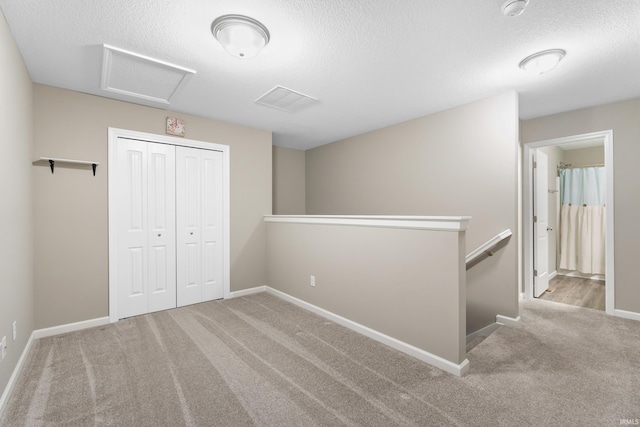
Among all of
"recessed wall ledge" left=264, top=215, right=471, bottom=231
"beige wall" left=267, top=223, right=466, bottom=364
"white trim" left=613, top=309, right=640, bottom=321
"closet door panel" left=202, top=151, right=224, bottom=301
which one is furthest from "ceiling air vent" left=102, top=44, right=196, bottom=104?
"white trim" left=613, top=309, right=640, bottom=321

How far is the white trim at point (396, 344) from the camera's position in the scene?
83.1 inches

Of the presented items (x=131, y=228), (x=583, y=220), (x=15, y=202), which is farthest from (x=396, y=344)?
(x=583, y=220)

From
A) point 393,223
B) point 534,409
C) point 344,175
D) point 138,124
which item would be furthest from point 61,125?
point 534,409

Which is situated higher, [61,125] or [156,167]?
[61,125]

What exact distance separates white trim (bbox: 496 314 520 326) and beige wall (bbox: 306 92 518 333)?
5 cm

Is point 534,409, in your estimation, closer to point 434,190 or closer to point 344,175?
point 434,190

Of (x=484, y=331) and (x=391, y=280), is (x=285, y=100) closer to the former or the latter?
(x=391, y=280)

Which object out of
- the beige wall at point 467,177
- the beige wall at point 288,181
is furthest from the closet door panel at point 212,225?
the beige wall at point 467,177

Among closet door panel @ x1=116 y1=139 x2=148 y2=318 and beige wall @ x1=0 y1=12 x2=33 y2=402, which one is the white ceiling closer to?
beige wall @ x1=0 y1=12 x2=33 y2=402

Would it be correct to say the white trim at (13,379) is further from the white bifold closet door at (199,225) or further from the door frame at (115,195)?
the white bifold closet door at (199,225)

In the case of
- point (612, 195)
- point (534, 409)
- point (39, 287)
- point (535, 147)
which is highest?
point (535, 147)

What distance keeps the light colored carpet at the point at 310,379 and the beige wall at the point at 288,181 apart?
9.32 ft

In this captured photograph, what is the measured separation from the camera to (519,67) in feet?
8.07

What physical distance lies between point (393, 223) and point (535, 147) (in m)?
2.80
